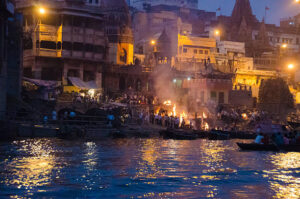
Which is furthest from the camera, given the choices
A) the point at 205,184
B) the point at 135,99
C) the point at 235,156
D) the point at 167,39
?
the point at 167,39

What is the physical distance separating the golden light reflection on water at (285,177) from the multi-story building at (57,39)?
2656 cm

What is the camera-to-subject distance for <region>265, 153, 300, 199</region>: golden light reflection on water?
15766 millimetres

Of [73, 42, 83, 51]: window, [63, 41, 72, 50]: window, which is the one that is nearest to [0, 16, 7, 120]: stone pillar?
[63, 41, 72, 50]: window

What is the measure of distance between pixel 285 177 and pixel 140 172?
21.1ft

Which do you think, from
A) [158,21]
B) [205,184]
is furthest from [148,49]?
[205,184]

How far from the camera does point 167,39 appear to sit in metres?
66.8

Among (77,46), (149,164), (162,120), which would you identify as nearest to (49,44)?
(77,46)

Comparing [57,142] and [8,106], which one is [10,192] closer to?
[57,142]

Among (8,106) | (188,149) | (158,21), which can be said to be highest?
(158,21)

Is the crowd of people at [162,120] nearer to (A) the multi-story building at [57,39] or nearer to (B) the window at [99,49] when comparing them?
(A) the multi-story building at [57,39]

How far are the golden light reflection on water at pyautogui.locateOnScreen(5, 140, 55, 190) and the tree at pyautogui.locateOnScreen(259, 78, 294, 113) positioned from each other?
3620 centimetres

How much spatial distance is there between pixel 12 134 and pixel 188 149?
39.6ft

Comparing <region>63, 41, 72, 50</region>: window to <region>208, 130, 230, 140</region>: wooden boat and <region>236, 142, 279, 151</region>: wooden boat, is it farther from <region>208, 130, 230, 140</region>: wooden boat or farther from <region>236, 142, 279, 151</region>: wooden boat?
<region>236, 142, 279, 151</region>: wooden boat

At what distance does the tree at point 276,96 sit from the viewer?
179ft
